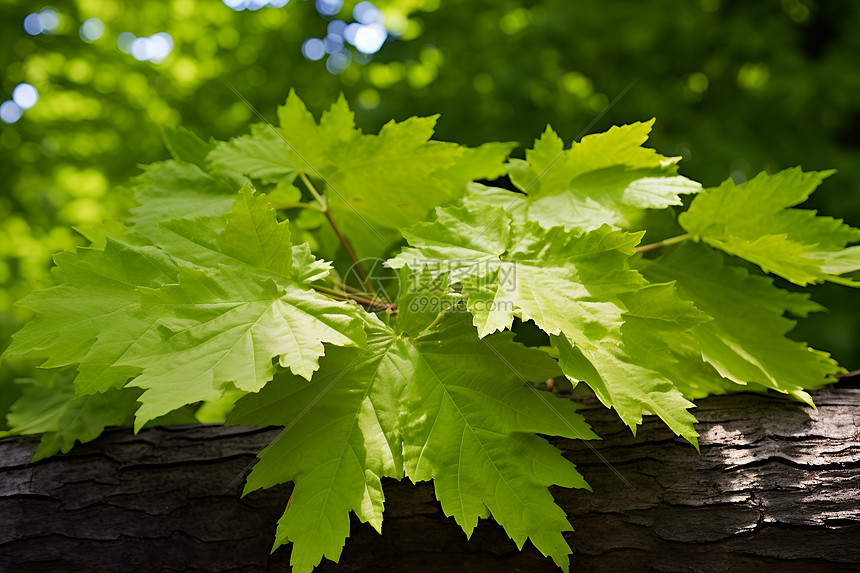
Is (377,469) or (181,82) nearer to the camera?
(377,469)

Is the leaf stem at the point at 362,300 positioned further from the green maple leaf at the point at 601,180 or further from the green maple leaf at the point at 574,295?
the green maple leaf at the point at 601,180

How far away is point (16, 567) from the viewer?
3.05 ft

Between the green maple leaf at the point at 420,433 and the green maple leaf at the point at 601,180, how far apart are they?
320 mm

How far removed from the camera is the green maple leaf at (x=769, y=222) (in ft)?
3.30

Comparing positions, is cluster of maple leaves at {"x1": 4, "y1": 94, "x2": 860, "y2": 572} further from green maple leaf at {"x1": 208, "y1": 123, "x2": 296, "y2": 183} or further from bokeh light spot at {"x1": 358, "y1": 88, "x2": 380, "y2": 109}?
bokeh light spot at {"x1": 358, "y1": 88, "x2": 380, "y2": 109}

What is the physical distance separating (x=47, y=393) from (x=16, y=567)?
352 millimetres

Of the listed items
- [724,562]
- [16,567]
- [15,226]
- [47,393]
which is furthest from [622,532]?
[15,226]

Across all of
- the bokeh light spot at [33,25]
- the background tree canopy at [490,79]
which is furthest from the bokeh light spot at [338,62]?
the bokeh light spot at [33,25]

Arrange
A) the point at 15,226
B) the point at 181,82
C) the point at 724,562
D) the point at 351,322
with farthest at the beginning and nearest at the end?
the point at 15,226 → the point at 181,82 → the point at 724,562 → the point at 351,322

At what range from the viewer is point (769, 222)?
41.4 inches

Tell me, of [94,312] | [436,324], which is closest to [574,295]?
[436,324]

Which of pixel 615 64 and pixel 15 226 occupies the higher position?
pixel 615 64

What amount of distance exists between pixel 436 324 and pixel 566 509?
385 millimetres

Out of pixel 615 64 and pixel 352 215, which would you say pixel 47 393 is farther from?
pixel 615 64
